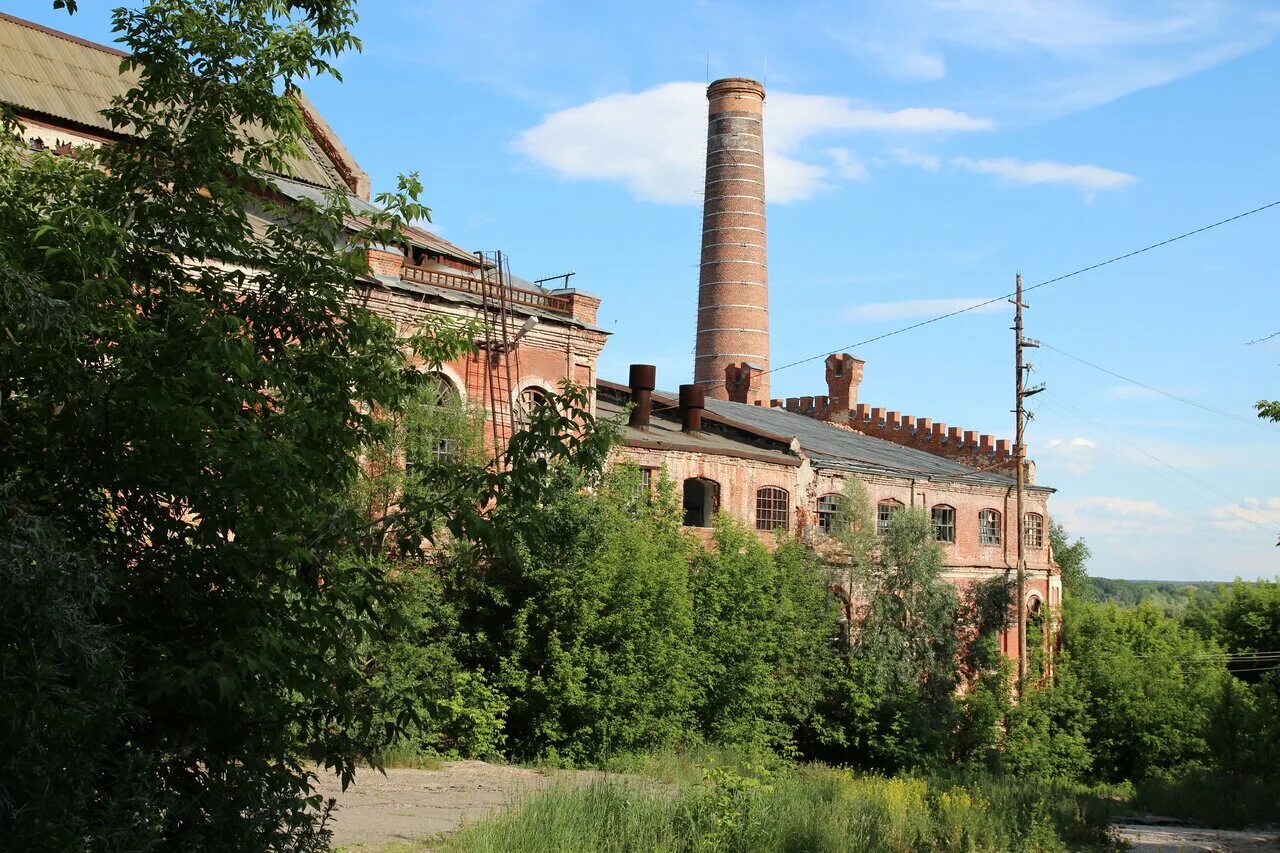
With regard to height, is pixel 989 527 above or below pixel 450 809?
above

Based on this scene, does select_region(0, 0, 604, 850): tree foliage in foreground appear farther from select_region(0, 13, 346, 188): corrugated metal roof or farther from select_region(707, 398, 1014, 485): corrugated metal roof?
select_region(707, 398, 1014, 485): corrugated metal roof

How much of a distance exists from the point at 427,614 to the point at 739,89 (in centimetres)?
3294

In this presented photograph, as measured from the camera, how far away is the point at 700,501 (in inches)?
1218

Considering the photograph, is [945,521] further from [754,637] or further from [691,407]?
[754,637]

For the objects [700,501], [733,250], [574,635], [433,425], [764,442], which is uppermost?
[733,250]

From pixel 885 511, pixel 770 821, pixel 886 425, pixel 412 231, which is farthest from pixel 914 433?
pixel 770 821

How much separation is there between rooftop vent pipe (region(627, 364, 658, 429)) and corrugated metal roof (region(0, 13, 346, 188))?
9.54 metres

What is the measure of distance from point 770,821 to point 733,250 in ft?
120

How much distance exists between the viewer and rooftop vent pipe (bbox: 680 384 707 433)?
30875 mm

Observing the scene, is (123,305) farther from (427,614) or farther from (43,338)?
(427,614)

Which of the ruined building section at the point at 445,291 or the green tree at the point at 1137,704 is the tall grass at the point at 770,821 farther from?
the green tree at the point at 1137,704

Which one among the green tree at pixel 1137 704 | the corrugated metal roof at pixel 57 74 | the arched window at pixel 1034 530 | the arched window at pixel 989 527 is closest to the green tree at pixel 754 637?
the arched window at pixel 989 527

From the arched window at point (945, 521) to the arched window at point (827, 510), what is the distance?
173 inches

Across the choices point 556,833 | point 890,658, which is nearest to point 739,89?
point 890,658
